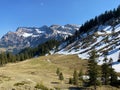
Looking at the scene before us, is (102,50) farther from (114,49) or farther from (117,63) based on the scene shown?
(117,63)

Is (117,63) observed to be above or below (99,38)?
below

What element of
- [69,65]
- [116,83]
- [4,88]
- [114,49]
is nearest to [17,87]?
[4,88]

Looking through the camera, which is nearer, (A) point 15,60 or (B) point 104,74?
(B) point 104,74

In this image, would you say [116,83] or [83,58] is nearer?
[116,83]

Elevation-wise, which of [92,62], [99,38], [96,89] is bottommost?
[96,89]

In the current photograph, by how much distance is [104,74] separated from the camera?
67.1m

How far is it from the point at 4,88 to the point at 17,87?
1.82 meters

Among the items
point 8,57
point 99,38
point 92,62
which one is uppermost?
point 99,38

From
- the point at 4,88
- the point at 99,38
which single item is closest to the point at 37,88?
the point at 4,88

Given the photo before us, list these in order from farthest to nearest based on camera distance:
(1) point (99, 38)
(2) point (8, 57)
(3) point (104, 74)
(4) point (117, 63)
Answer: (1) point (99, 38) < (2) point (8, 57) < (4) point (117, 63) < (3) point (104, 74)

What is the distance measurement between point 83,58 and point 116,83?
85.2 meters

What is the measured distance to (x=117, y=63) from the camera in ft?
380

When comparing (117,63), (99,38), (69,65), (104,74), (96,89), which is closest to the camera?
(96,89)

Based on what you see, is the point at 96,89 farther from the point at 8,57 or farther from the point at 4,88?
the point at 8,57
